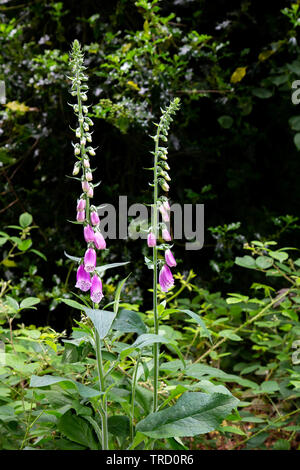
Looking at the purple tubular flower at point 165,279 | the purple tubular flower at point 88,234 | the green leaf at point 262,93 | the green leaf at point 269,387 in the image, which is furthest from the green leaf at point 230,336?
the green leaf at point 262,93

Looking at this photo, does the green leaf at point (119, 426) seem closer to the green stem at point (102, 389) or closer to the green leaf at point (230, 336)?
the green stem at point (102, 389)

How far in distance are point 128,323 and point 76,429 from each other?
0.94 ft

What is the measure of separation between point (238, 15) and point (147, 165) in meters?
0.81

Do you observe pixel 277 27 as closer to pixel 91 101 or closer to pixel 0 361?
pixel 91 101

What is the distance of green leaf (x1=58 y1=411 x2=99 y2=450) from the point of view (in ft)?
3.89

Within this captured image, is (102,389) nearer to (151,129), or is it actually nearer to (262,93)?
(151,129)

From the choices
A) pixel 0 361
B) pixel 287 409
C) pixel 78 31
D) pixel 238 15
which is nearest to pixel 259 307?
pixel 287 409

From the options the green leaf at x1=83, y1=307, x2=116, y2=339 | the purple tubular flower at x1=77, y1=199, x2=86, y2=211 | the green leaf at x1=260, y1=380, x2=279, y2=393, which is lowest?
the green leaf at x1=260, y1=380, x2=279, y2=393

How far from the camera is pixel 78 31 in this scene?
2459mm

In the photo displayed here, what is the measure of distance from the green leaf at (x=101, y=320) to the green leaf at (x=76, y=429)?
31 cm

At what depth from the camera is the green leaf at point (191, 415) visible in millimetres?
1074

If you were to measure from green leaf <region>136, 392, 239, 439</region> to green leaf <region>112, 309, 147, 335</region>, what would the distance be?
184 millimetres

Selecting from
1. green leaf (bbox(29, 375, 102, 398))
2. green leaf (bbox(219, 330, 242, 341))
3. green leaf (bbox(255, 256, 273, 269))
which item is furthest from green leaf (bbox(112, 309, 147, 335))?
green leaf (bbox(255, 256, 273, 269))

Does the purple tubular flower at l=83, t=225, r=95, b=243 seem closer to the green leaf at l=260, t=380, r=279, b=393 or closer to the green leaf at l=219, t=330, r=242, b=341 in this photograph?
the green leaf at l=219, t=330, r=242, b=341
